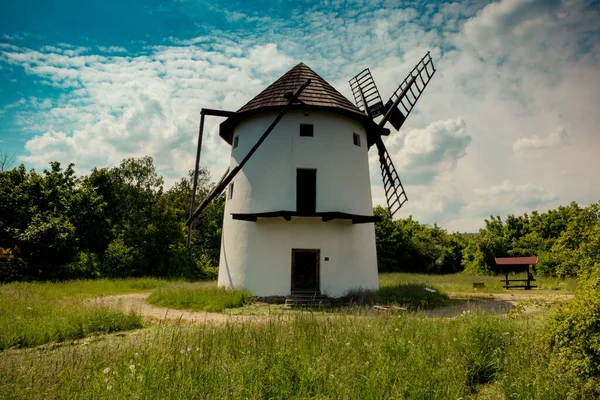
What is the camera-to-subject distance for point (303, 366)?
435cm

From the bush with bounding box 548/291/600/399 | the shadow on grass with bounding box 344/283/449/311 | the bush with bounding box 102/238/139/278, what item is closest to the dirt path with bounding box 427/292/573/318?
the shadow on grass with bounding box 344/283/449/311

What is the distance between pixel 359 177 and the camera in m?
14.4

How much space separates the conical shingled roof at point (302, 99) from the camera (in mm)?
13758

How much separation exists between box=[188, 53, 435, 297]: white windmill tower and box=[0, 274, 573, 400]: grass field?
625 cm

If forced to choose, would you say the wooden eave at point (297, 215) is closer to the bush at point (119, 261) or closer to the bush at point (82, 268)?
the bush at point (82, 268)

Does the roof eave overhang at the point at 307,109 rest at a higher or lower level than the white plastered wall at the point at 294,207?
higher

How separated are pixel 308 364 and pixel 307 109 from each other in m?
10.8

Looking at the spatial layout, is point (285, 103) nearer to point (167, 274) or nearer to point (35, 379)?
point (35, 379)

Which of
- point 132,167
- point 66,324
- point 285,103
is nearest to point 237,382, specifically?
point 66,324

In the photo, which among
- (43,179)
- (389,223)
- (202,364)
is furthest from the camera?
(389,223)

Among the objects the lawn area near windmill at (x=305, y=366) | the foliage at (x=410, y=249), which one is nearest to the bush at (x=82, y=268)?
the lawn area near windmill at (x=305, y=366)

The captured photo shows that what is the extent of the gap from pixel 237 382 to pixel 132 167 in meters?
30.1

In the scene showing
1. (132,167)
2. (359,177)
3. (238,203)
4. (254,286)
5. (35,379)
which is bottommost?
(35,379)

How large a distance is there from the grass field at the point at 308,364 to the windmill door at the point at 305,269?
6.39 m
